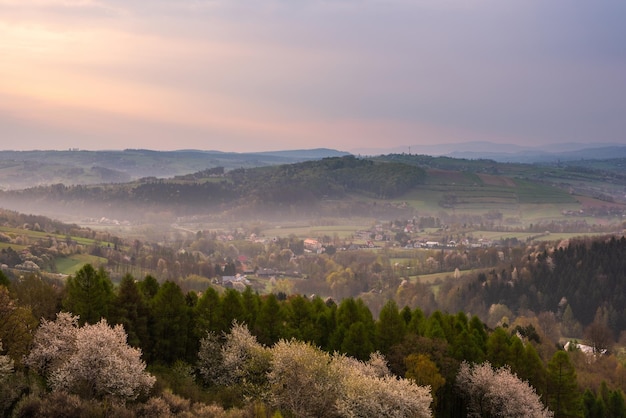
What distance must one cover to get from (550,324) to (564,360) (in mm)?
94188

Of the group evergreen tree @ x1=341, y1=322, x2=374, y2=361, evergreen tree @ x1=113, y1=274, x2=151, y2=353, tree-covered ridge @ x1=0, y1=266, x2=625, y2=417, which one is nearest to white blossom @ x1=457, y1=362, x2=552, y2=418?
tree-covered ridge @ x1=0, y1=266, x2=625, y2=417

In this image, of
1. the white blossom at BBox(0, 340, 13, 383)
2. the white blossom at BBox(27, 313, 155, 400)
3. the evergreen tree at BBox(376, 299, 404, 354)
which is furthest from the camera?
the evergreen tree at BBox(376, 299, 404, 354)

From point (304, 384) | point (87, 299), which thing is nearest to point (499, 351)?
point (304, 384)

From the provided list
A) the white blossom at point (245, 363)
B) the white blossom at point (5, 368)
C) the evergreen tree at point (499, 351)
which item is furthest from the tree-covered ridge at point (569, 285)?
the white blossom at point (5, 368)

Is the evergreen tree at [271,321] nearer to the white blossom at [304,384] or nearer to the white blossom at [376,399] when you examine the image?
the white blossom at [304,384]

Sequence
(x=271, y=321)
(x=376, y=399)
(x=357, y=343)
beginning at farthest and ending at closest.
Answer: (x=271, y=321)
(x=357, y=343)
(x=376, y=399)

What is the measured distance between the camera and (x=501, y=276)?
19312cm

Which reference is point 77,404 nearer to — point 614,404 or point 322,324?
point 322,324

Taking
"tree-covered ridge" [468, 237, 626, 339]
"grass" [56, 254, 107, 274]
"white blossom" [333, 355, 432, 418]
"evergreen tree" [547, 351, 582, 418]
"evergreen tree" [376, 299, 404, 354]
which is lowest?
"tree-covered ridge" [468, 237, 626, 339]

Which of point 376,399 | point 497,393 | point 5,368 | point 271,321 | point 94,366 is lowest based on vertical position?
point 497,393

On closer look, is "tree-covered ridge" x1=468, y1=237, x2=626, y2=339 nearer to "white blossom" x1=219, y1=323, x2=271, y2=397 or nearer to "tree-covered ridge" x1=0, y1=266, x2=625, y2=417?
"tree-covered ridge" x1=0, y1=266, x2=625, y2=417

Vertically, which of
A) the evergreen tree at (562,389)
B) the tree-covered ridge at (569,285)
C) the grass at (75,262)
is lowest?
the tree-covered ridge at (569,285)

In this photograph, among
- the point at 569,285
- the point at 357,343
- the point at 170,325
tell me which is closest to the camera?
the point at 170,325

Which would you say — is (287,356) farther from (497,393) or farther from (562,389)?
(562,389)
